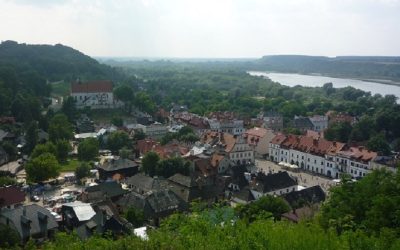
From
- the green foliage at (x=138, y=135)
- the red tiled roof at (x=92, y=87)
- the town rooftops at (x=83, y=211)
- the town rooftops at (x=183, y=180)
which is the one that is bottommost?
the green foliage at (x=138, y=135)

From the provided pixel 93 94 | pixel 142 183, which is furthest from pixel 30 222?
pixel 93 94

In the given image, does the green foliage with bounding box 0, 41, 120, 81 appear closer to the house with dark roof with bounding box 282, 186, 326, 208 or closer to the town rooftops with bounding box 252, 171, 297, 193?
the town rooftops with bounding box 252, 171, 297, 193

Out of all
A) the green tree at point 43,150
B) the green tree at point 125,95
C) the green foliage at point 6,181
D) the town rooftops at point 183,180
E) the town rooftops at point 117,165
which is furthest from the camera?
the green tree at point 125,95

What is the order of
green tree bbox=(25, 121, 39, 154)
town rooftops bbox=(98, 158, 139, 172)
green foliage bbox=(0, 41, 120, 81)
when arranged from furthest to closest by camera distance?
1. green foliage bbox=(0, 41, 120, 81)
2. green tree bbox=(25, 121, 39, 154)
3. town rooftops bbox=(98, 158, 139, 172)

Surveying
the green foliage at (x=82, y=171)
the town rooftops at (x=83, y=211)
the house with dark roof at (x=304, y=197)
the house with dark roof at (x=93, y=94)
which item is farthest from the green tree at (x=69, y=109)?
the house with dark roof at (x=304, y=197)

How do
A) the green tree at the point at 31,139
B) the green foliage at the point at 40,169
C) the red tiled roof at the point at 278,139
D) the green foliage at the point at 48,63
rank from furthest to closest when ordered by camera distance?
the green foliage at the point at 48,63 < the red tiled roof at the point at 278,139 < the green tree at the point at 31,139 < the green foliage at the point at 40,169

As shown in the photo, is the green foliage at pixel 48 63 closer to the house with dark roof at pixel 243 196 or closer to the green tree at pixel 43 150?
the green tree at pixel 43 150

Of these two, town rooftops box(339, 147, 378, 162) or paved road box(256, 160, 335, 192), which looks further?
town rooftops box(339, 147, 378, 162)

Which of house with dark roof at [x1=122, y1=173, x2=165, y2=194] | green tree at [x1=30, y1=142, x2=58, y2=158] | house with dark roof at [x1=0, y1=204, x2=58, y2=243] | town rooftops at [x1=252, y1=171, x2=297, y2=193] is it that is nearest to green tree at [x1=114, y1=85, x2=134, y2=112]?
green tree at [x1=30, y1=142, x2=58, y2=158]
